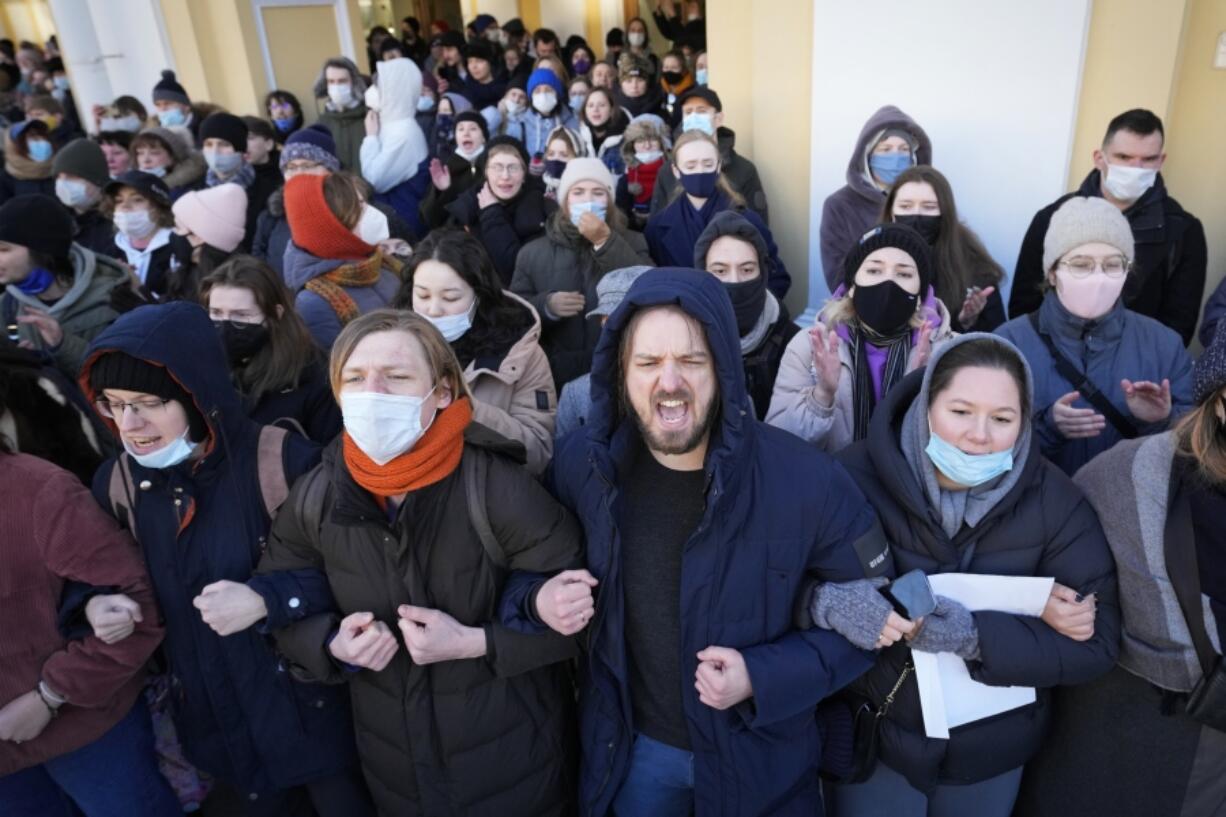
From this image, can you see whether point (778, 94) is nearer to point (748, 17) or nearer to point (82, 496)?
point (748, 17)

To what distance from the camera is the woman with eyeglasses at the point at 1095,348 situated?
2.94 m

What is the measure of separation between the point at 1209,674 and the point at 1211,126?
351 centimetres

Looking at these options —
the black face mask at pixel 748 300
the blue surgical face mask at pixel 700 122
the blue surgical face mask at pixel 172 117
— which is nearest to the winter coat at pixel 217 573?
the black face mask at pixel 748 300

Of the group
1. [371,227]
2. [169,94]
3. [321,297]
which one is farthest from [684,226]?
[169,94]

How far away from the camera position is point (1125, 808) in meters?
2.32

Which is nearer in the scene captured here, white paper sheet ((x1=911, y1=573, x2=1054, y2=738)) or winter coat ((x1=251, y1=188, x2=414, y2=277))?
white paper sheet ((x1=911, y1=573, x2=1054, y2=738))

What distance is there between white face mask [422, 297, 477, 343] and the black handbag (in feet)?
7.90

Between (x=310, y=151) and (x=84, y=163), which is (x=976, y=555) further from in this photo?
(x=84, y=163)

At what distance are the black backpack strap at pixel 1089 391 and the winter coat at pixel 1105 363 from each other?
13 mm

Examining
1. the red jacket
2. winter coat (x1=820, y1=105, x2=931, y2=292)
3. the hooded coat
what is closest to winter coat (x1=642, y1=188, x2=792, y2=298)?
winter coat (x1=820, y1=105, x2=931, y2=292)

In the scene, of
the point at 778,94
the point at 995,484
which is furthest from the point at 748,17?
the point at 995,484

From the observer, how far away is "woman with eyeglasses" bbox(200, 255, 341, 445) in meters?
3.18

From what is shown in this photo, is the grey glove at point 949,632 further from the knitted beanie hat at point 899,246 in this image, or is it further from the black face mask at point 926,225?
the black face mask at point 926,225

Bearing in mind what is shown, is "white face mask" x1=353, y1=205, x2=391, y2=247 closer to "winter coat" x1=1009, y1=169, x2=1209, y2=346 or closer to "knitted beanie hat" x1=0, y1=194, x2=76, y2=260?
"knitted beanie hat" x1=0, y1=194, x2=76, y2=260
